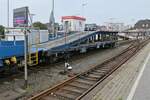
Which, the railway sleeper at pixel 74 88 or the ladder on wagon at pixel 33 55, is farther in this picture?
the ladder on wagon at pixel 33 55

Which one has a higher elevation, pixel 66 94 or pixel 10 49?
pixel 10 49

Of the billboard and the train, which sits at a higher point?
the billboard

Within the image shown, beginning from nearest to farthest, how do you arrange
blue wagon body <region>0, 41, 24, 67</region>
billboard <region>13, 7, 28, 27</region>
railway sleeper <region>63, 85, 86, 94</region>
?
1. railway sleeper <region>63, 85, 86, 94</region>
2. blue wagon body <region>0, 41, 24, 67</region>
3. billboard <region>13, 7, 28, 27</region>

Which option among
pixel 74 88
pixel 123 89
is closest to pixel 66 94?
pixel 74 88

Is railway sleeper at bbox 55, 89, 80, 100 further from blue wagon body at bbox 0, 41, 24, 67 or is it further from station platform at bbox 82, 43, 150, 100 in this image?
blue wagon body at bbox 0, 41, 24, 67

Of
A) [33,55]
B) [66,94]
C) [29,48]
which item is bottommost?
[66,94]

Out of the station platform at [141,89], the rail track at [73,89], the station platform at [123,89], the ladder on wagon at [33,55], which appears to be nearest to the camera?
the station platform at [141,89]

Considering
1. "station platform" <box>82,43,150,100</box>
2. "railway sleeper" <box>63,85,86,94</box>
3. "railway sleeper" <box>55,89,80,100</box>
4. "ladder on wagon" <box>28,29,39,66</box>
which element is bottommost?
"railway sleeper" <box>55,89,80,100</box>

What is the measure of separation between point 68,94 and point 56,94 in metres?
0.50

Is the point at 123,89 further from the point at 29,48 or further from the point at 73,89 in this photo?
the point at 29,48

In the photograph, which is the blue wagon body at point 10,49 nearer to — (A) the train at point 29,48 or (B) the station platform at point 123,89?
(A) the train at point 29,48

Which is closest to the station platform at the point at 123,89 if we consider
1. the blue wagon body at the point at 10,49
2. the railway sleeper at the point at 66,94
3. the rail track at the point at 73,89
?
the rail track at the point at 73,89

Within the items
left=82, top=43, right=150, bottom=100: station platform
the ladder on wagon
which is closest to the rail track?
left=82, top=43, right=150, bottom=100: station platform

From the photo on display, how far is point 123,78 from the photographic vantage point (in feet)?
36.5
